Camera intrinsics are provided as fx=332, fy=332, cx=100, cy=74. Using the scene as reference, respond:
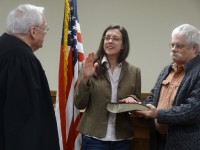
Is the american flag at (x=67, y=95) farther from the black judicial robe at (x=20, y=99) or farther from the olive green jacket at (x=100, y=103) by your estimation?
the black judicial robe at (x=20, y=99)

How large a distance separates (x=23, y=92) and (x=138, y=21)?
2991mm

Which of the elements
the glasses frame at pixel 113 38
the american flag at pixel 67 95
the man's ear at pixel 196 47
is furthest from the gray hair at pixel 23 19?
the man's ear at pixel 196 47

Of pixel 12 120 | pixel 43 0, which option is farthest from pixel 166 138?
pixel 43 0

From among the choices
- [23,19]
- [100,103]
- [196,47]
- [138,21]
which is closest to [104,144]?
[100,103]

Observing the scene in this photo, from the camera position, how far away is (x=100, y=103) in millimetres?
2311

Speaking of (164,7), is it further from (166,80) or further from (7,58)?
(7,58)

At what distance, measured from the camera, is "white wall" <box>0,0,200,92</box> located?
14.4 feet

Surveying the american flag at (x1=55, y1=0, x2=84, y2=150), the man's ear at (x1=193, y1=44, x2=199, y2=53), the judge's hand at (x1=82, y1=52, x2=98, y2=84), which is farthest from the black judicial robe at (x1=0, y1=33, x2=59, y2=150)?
the man's ear at (x1=193, y1=44, x2=199, y2=53)

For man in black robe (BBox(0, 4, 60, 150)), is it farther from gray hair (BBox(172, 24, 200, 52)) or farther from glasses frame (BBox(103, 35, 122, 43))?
gray hair (BBox(172, 24, 200, 52))

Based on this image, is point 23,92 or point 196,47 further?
point 196,47

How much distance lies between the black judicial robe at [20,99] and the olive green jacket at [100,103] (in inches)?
22.2

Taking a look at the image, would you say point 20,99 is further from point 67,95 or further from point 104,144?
point 67,95

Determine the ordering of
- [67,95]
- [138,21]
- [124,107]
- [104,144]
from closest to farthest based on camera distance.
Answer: [124,107], [104,144], [67,95], [138,21]

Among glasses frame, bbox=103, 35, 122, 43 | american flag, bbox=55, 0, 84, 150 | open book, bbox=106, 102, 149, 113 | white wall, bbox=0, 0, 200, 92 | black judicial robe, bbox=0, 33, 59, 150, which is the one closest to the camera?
black judicial robe, bbox=0, 33, 59, 150
